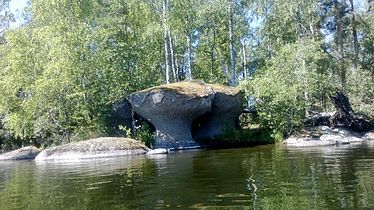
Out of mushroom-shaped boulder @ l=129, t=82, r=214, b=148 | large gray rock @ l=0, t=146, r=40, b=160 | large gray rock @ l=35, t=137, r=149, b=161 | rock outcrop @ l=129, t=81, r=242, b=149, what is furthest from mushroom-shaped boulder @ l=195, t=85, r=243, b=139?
large gray rock @ l=0, t=146, r=40, b=160

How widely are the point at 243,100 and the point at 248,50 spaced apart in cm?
1801

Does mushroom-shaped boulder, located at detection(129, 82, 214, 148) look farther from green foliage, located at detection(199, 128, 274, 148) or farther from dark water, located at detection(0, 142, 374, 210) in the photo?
dark water, located at detection(0, 142, 374, 210)

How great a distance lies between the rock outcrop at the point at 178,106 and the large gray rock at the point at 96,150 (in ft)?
14.9

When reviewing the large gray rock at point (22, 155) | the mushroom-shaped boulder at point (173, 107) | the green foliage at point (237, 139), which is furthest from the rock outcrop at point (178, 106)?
the large gray rock at point (22, 155)

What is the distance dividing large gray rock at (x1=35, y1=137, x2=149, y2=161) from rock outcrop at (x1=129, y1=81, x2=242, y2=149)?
4.54 m

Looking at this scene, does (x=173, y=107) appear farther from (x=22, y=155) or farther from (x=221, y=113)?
(x=22, y=155)

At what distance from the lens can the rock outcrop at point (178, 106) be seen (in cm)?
3416

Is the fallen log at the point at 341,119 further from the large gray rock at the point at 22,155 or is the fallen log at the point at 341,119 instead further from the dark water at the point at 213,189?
the large gray rock at the point at 22,155

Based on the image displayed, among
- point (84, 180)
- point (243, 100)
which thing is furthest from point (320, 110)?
point (84, 180)

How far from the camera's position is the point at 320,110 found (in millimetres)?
42406

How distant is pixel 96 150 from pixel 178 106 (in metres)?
7.65

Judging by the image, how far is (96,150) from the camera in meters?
29.7

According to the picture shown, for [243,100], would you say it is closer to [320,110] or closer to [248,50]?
[320,110]

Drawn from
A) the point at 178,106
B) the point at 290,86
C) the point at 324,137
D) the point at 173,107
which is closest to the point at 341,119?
the point at 290,86
